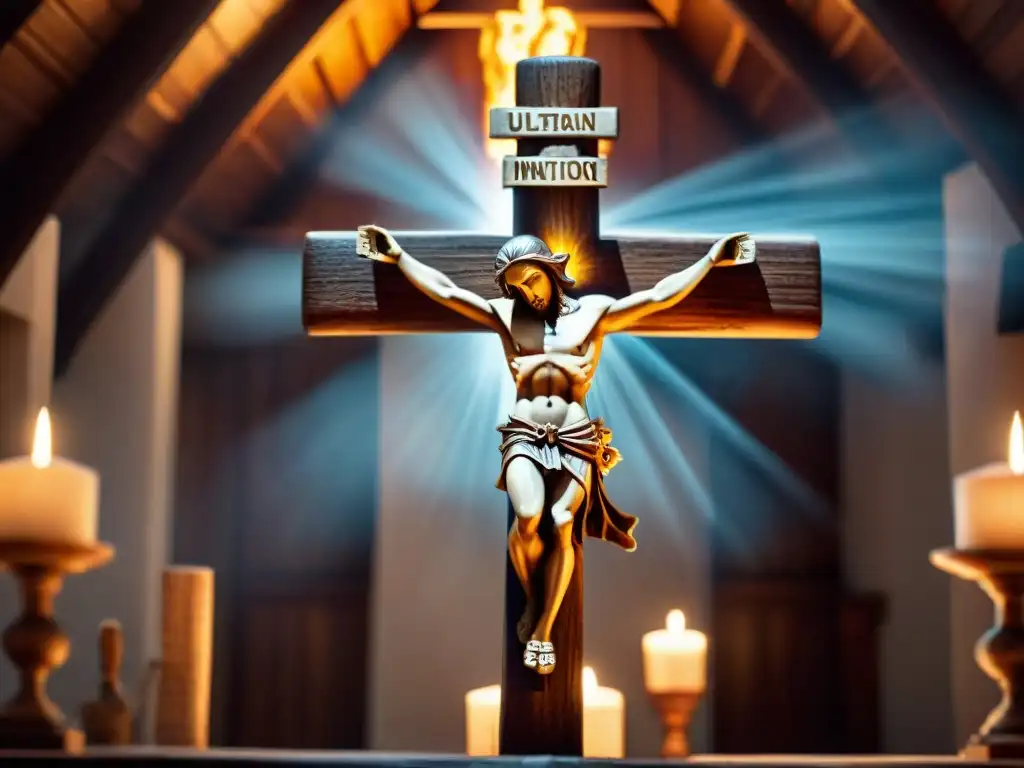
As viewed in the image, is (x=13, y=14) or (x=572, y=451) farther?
(x=13, y=14)

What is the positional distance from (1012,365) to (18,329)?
2.43 meters

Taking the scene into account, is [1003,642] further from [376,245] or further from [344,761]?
[376,245]

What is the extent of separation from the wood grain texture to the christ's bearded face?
0.15m

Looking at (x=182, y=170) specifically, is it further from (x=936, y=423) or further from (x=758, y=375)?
(x=936, y=423)

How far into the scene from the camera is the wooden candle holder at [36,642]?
6.19ft

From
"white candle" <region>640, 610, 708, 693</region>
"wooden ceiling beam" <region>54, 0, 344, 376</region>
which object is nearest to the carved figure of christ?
"white candle" <region>640, 610, 708, 693</region>

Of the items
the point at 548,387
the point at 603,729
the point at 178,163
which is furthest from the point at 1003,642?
the point at 178,163

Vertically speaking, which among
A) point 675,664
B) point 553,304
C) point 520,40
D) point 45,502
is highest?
point 520,40

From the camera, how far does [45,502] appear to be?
1937 mm

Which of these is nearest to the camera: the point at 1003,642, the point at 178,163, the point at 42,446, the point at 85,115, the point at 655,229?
the point at 1003,642

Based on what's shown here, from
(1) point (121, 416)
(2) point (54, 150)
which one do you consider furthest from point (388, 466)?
(2) point (54, 150)

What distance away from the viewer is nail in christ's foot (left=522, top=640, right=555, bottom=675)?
1.90 metres

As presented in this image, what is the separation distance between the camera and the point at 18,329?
371 cm

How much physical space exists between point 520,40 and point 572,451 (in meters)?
2.75
